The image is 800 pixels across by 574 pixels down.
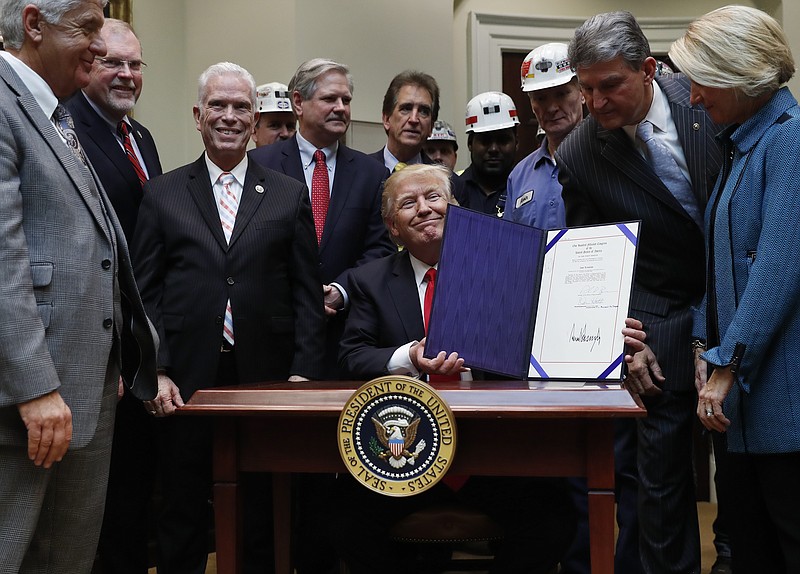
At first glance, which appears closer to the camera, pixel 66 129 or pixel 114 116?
pixel 66 129

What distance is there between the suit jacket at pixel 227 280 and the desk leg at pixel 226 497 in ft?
1.98

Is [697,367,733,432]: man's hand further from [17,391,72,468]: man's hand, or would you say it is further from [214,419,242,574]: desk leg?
[17,391,72,468]: man's hand

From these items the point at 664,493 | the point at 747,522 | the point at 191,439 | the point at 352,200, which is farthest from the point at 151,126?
the point at 747,522

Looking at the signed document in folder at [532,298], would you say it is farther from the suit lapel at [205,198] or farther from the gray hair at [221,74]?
the gray hair at [221,74]

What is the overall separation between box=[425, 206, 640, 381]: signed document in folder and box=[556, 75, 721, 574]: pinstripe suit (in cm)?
27

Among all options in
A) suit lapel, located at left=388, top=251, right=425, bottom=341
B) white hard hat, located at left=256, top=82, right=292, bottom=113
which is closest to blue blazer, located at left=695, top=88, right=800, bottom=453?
suit lapel, located at left=388, top=251, right=425, bottom=341

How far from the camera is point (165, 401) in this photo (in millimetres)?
2861

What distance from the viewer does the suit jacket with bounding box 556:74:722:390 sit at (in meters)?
2.70

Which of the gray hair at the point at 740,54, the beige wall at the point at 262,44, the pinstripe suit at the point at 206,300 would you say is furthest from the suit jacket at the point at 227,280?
the beige wall at the point at 262,44

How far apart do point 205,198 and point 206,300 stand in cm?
33

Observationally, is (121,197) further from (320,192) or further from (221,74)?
(320,192)

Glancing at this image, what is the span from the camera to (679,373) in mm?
2729

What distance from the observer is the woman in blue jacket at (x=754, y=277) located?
7.16ft
